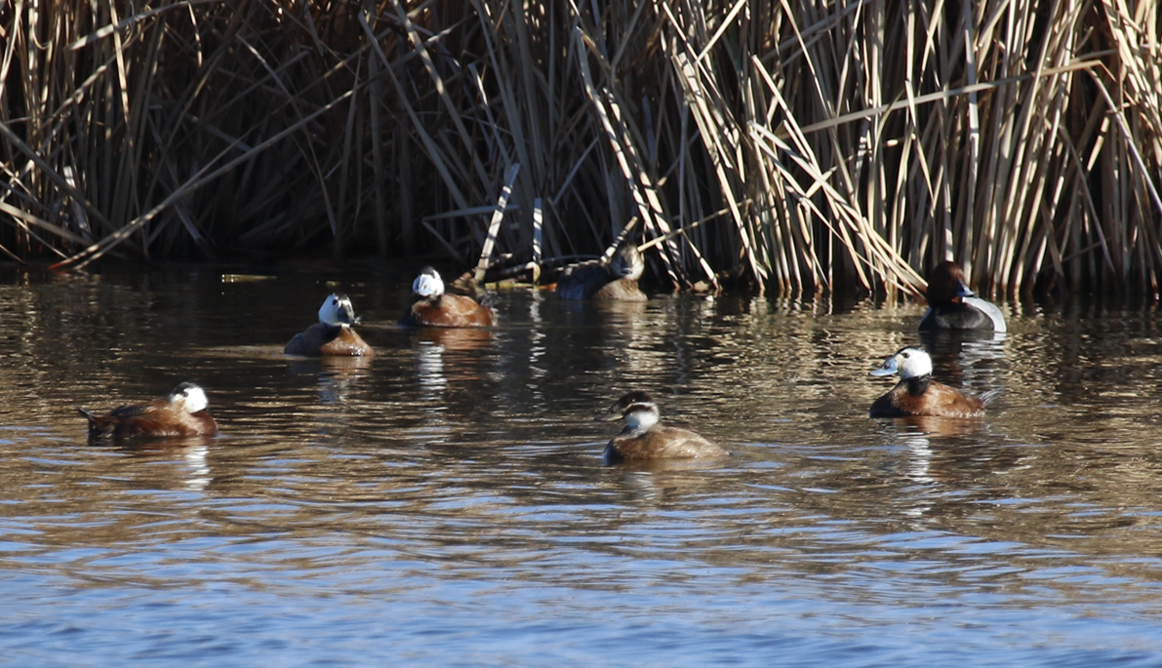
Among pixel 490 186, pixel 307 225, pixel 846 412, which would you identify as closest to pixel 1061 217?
pixel 490 186

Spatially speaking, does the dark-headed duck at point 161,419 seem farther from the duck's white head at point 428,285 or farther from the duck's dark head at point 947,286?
the duck's dark head at point 947,286

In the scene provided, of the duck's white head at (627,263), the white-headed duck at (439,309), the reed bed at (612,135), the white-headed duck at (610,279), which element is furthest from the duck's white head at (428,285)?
the reed bed at (612,135)

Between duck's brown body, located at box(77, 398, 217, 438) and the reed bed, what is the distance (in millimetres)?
7199

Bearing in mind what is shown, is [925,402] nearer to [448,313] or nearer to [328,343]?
[328,343]

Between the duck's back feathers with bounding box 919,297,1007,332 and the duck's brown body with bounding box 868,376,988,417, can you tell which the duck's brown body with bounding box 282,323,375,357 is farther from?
the duck's back feathers with bounding box 919,297,1007,332

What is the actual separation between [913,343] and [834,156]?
8.74 feet

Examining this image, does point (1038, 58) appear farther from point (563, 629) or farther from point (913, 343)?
point (563, 629)

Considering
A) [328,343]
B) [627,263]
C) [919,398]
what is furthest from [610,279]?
[919,398]

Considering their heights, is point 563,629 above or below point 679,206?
below

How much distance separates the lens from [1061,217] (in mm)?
15203

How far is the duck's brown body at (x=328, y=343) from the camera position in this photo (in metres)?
11.1

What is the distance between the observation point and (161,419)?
7852mm

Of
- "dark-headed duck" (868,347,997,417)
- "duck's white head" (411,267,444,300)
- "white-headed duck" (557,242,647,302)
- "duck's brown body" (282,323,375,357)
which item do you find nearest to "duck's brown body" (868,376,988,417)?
"dark-headed duck" (868,347,997,417)

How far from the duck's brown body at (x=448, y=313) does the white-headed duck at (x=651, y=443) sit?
17.3 ft
